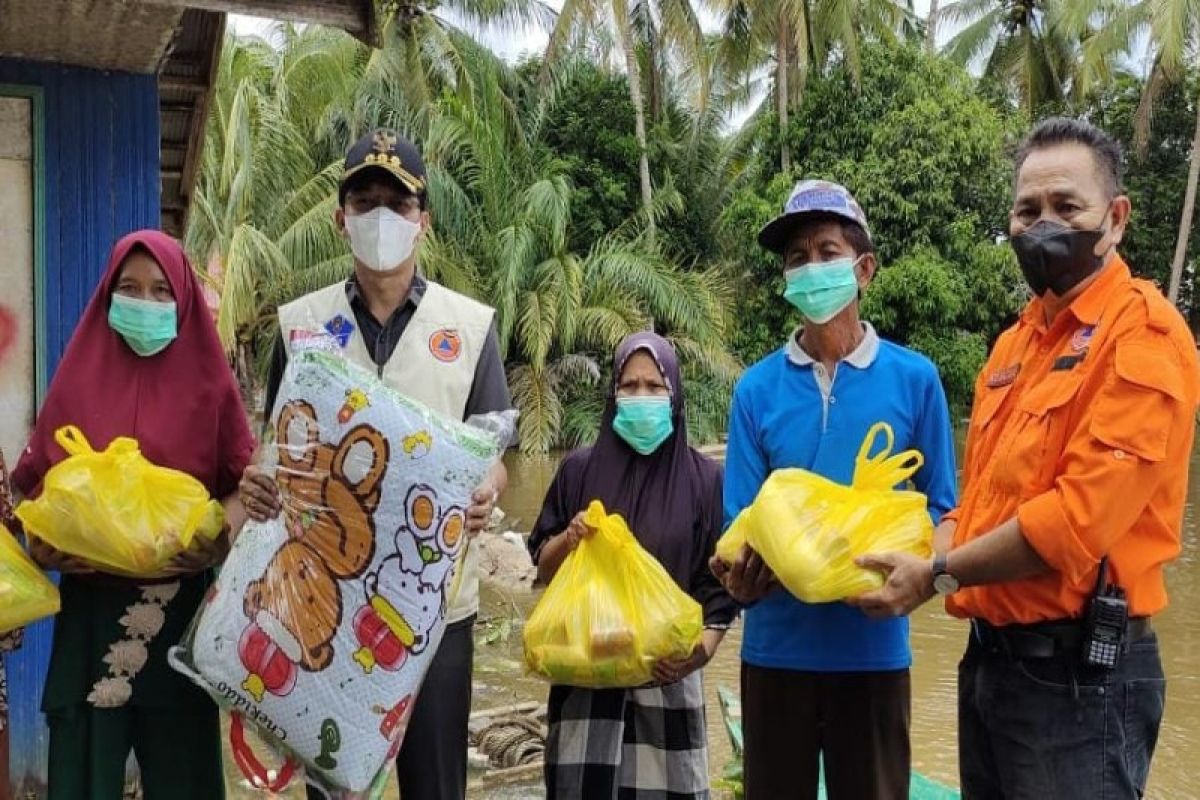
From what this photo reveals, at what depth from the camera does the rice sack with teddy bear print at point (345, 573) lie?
2.20 m

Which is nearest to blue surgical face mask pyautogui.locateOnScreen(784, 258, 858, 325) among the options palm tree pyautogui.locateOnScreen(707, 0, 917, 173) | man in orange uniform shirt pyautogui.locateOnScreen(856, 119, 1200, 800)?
man in orange uniform shirt pyautogui.locateOnScreen(856, 119, 1200, 800)

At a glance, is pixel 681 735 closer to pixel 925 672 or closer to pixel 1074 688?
pixel 1074 688

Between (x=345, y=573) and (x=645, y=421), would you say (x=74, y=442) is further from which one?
(x=645, y=421)

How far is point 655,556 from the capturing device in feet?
9.59

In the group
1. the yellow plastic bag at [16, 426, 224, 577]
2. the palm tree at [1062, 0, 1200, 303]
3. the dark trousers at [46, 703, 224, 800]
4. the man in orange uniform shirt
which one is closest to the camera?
the man in orange uniform shirt

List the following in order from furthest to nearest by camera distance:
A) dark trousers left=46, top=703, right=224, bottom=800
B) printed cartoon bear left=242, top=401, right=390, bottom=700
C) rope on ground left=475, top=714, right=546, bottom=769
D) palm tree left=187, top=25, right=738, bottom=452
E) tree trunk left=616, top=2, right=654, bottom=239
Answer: tree trunk left=616, top=2, right=654, bottom=239 → palm tree left=187, top=25, right=738, bottom=452 → rope on ground left=475, top=714, right=546, bottom=769 → dark trousers left=46, top=703, right=224, bottom=800 → printed cartoon bear left=242, top=401, right=390, bottom=700

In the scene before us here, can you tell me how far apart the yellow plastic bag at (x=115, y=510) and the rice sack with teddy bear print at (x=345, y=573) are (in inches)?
10.1

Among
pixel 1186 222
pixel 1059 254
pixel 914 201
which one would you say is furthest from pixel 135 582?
pixel 1186 222

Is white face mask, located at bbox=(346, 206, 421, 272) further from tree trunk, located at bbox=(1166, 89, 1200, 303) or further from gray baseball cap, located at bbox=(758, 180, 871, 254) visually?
tree trunk, located at bbox=(1166, 89, 1200, 303)

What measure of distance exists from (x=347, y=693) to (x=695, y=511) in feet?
3.68

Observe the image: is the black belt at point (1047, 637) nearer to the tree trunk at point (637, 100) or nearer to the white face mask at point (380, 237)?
the white face mask at point (380, 237)

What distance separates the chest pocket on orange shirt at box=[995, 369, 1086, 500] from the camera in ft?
6.88

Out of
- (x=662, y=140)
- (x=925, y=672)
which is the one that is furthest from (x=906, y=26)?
(x=925, y=672)

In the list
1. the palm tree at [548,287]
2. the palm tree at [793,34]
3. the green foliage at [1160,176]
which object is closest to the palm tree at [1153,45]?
the green foliage at [1160,176]
